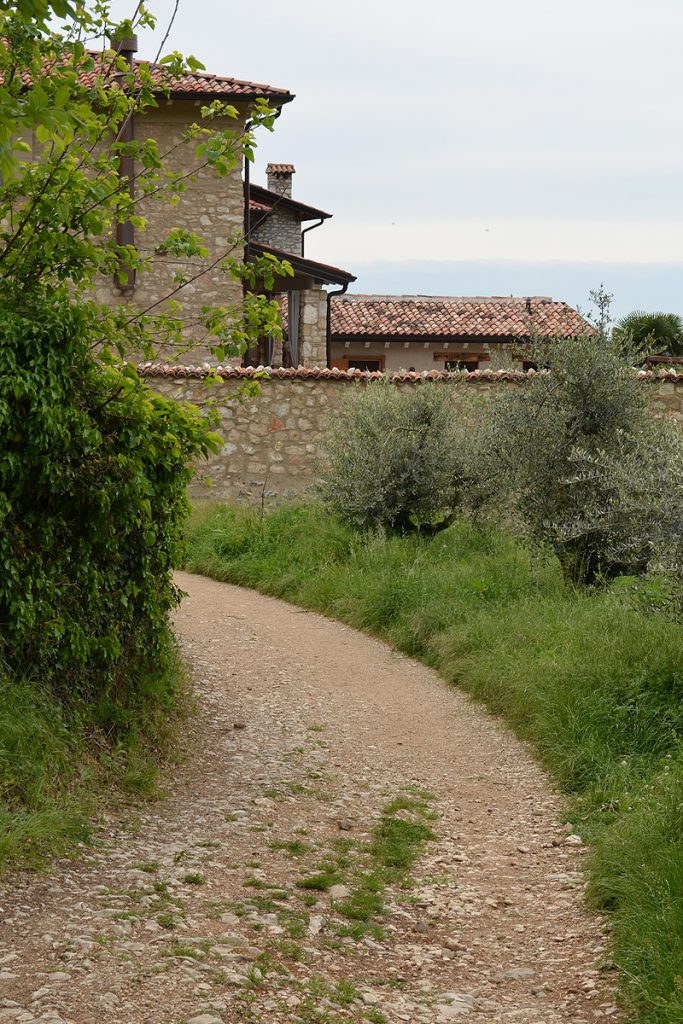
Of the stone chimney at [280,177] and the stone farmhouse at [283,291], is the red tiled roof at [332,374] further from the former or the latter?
the stone chimney at [280,177]

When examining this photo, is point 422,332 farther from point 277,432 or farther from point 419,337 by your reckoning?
point 277,432

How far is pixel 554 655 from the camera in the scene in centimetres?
814

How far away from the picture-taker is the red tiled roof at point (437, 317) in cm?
3198

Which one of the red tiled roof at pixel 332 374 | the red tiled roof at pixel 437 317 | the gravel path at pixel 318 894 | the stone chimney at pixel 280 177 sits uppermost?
the stone chimney at pixel 280 177

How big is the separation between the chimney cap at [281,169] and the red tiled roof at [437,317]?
432 cm

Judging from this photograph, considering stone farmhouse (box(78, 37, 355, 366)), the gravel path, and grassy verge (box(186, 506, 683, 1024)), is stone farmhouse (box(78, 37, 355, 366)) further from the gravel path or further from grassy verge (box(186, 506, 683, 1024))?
the gravel path

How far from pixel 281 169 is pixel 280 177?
33 cm

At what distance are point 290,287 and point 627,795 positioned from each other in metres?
20.0

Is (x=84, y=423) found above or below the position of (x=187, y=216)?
below

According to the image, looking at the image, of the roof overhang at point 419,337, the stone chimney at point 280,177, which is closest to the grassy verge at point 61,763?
the roof overhang at point 419,337

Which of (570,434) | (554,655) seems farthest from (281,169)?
(554,655)

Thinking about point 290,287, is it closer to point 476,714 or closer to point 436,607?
point 436,607

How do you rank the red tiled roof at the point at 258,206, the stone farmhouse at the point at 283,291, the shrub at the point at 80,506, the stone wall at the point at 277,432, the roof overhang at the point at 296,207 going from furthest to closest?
the roof overhang at the point at 296,207
the red tiled roof at the point at 258,206
the stone farmhouse at the point at 283,291
the stone wall at the point at 277,432
the shrub at the point at 80,506

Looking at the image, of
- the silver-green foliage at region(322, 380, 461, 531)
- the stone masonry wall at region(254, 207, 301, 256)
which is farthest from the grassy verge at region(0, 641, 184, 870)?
the stone masonry wall at region(254, 207, 301, 256)
